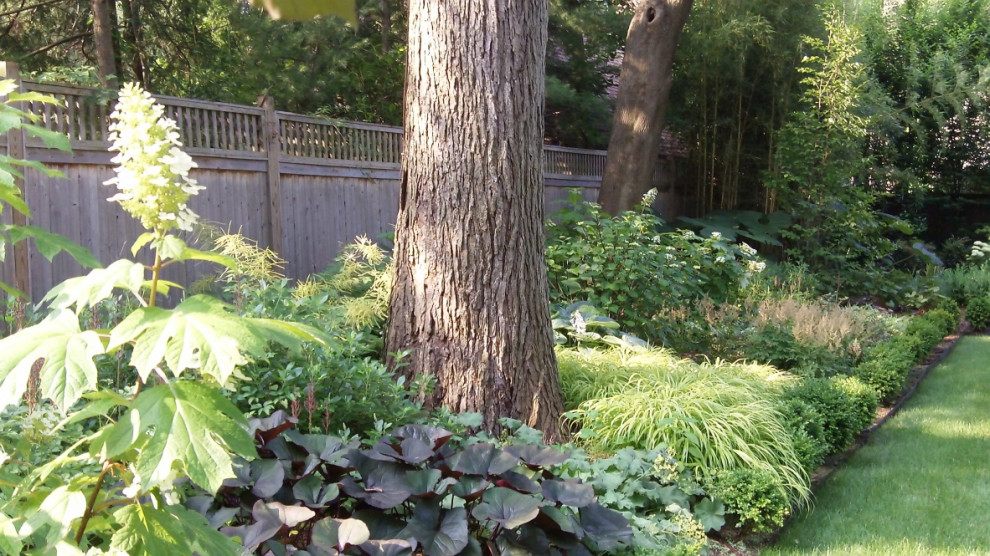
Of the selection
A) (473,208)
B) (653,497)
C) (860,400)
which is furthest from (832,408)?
(473,208)

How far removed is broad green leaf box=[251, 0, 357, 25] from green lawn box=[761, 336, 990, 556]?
3320mm

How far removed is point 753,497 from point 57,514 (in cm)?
296

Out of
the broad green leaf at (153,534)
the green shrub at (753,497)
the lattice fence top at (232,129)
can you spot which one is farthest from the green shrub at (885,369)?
the broad green leaf at (153,534)

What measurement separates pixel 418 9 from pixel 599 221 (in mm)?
3208

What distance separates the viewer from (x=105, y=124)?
19.1ft

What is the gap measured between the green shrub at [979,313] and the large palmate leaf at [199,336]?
1073 cm

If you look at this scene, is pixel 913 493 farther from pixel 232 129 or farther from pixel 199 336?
pixel 232 129

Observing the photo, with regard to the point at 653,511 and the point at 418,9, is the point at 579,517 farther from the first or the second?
the point at 418,9

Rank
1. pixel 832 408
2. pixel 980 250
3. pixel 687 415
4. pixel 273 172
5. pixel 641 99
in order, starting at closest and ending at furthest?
pixel 687 415 < pixel 832 408 < pixel 273 172 < pixel 641 99 < pixel 980 250

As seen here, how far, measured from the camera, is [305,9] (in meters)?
0.69

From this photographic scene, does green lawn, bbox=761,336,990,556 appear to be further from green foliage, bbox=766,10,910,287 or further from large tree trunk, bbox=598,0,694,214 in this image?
large tree trunk, bbox=598,0,694,214

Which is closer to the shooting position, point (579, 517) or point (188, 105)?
point (579, 517)

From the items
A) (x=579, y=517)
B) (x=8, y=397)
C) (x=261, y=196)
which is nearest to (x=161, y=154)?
(x=8, y=397)

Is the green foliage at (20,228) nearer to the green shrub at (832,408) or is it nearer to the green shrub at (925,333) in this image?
the green shrub at (832,408)
